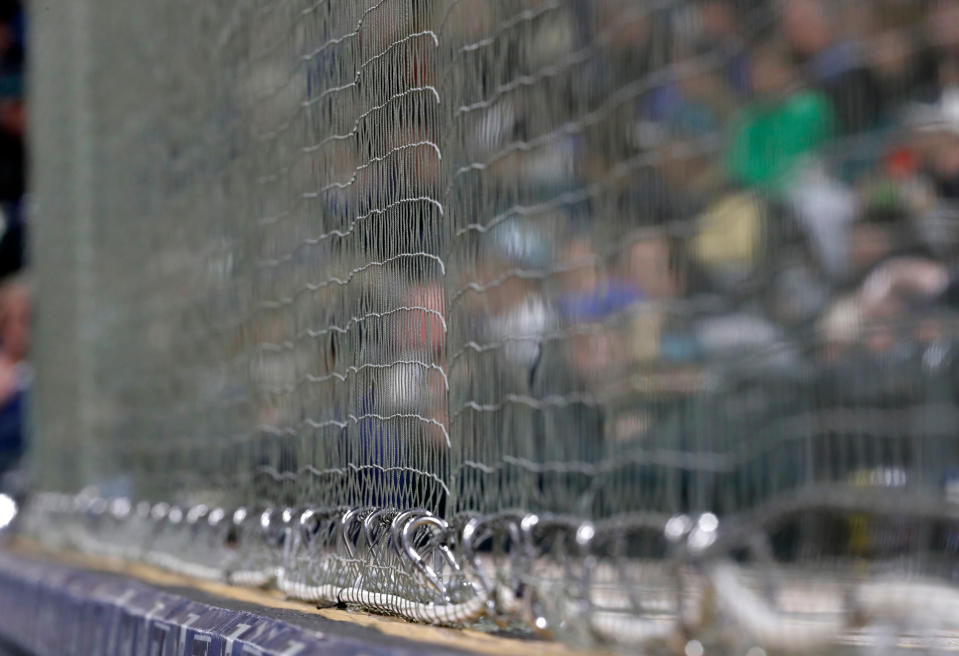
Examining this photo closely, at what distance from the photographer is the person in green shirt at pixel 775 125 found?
1.36 feet

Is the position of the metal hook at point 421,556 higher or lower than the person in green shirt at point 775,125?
lower

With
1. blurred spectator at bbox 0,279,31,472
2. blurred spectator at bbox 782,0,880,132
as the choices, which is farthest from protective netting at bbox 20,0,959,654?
blurred spectator at bbox 0,279,31,472

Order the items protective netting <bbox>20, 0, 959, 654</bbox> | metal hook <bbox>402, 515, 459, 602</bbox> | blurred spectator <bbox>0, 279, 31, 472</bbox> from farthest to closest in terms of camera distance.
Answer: blurred spectator <bbox>0, 279, 31, 472</bbox> < metal hook <bbox>402, 515, 459, 602</bbox> < protective netting <bbox>20, 0, 959, 654</bbox>

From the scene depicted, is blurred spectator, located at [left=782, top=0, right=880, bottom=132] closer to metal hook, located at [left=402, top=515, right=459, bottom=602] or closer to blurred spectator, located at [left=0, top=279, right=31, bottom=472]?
metal hook, located at [left=402, top=515, right=459, bottom=602]

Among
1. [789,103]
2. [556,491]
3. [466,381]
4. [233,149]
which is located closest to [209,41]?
[233,149]

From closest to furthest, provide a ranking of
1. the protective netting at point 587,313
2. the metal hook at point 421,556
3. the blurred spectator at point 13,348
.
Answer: the protective netting at point 587,313, the metal hook at point 421,556, the blurred spectator at point 13,348

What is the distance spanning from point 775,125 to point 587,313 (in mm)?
137

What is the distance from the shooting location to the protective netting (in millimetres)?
398

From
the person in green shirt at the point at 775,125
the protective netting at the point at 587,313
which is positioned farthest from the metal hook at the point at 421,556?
the person in green shirt at the point at 775,125

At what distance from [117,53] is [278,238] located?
0.70 m

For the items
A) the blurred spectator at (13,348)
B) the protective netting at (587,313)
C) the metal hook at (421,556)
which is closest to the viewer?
the protective netting at (587,313)

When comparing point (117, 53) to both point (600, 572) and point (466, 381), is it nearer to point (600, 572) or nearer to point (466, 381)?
point (466, 381)

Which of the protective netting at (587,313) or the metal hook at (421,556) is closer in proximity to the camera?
the protective netting at (587,313)

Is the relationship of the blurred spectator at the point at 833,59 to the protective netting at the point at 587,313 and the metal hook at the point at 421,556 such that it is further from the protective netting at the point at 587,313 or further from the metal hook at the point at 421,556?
the metal hook at the point at 421,556
